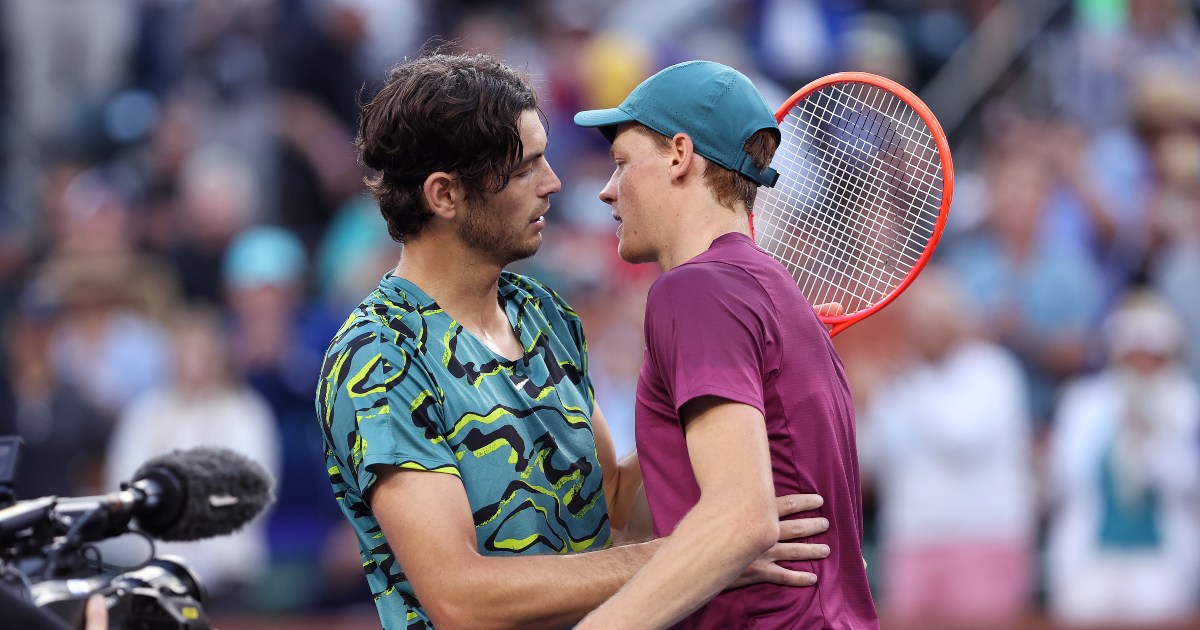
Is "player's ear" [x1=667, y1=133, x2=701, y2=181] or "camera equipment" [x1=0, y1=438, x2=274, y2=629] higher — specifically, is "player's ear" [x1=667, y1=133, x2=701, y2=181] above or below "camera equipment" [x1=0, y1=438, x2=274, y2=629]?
above

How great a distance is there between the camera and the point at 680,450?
3.20m

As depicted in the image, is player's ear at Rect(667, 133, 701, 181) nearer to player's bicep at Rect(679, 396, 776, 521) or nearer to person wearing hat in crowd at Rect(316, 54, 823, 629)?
person wearing hat in crowd at Rect(316, 54, 823, 629)

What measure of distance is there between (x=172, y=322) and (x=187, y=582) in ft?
18.9

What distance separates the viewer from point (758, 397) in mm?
3029

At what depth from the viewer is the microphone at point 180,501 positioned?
368cm

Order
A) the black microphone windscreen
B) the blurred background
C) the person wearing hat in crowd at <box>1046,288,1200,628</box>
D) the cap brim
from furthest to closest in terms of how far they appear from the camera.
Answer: the blurred background → the person wearing hat in crowd at <box>1046,288,1200,628</box> → the black microphone windscreen → the cap brim

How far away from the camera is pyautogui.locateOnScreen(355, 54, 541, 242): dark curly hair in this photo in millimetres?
3512

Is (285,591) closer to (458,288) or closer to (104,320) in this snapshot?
(104,320)

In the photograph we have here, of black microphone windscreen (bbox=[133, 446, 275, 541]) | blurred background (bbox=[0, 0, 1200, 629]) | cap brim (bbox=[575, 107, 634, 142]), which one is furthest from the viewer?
blurred background (bbox=[0, 0, 1200, 629])

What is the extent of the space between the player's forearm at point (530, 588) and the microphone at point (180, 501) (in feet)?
2.69

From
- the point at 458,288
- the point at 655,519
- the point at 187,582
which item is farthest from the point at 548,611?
the point at 187,582

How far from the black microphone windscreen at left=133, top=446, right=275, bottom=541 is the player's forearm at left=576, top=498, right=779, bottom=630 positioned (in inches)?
48.5

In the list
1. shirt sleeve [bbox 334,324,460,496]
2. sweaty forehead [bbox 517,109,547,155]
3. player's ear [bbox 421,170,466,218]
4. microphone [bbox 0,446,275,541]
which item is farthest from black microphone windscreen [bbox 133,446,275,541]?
sweaty forehead [bbox 517,109,547,155]

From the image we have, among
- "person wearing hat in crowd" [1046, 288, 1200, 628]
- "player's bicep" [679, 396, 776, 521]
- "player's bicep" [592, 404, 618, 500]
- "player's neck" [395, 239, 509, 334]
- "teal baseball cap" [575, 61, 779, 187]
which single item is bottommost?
"person wearing hat in crowd" [1046, 288, 1200, 628]
